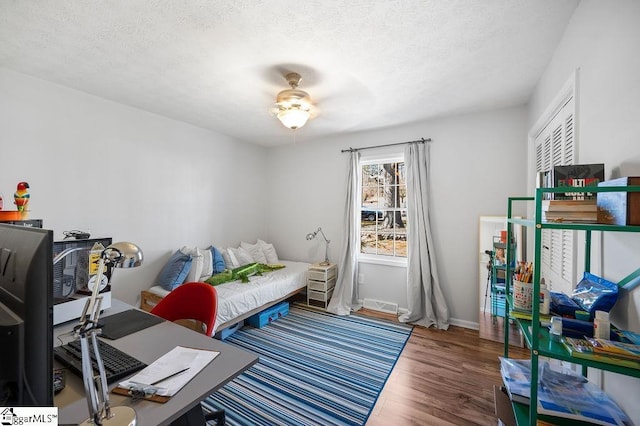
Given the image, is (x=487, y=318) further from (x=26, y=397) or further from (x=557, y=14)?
(x=26, y=397)

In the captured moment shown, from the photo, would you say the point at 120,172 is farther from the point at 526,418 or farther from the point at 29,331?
the point at 526,418

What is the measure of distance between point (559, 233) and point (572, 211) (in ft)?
3.40

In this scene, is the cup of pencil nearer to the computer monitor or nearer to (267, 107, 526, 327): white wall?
the computer monitor

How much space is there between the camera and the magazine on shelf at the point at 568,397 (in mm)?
1007

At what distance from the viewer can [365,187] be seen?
13.2 feet

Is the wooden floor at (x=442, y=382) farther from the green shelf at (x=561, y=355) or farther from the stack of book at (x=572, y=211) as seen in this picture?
the stack of book at (x=572, y=211)

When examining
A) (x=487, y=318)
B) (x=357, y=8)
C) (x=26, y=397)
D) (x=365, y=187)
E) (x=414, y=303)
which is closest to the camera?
(x=26, y=397)

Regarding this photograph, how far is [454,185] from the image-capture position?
10.7 feet

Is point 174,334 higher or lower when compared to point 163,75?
lower

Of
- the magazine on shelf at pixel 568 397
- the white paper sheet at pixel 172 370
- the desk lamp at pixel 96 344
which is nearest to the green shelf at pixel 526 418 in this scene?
the magazine on shelf at pixel 568 397

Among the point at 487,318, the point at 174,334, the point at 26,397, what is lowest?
the point at 487,318

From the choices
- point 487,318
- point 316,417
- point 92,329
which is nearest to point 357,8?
point 92,329

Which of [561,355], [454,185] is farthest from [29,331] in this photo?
[454,185]

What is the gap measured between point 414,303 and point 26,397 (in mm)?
3384
